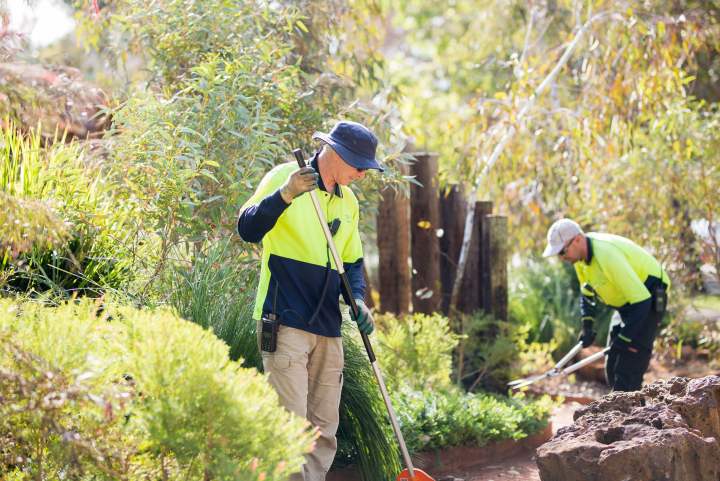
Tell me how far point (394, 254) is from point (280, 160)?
2.26 metres

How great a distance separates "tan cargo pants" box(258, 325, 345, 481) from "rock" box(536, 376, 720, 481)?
3.66 ft

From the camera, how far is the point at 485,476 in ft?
21.6

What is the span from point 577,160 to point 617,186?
869mm

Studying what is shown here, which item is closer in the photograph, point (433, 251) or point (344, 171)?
point (344, 171)

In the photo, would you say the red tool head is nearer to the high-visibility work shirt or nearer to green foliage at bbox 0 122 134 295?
green foliage at bbox 0 122 134 295

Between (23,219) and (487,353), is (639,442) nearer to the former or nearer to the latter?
(23,219)

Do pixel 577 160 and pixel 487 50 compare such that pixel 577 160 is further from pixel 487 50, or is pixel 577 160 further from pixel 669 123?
pixel 487 50

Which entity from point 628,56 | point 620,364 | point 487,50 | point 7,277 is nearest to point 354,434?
point 7,277

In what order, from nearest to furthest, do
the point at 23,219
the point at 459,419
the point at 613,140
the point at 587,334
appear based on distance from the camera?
the point at 23,219 → the point at 459,419 → the point at 587,334 → the point at 613,140

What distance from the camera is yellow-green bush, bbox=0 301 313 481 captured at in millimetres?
3338

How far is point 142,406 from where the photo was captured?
3.44 meters

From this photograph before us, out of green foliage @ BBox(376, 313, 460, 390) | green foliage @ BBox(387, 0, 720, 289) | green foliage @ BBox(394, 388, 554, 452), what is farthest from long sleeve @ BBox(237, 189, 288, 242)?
green foliage @ BBox(387, 0, 720, 289)

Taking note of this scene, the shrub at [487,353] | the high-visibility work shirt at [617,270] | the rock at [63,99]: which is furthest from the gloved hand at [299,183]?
the shrub at [487,353]

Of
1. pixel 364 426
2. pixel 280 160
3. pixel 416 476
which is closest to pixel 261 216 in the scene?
pixel 364 426
